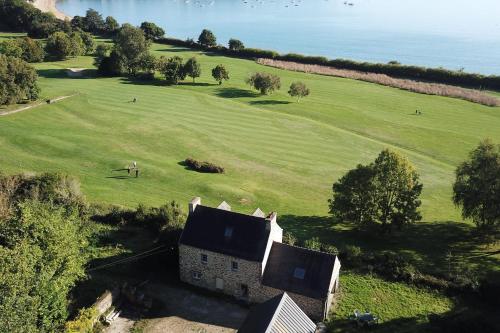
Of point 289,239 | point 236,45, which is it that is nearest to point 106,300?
point 289,239

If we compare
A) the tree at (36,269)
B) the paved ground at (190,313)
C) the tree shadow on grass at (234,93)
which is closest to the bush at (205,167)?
the paved ground at (190,313)

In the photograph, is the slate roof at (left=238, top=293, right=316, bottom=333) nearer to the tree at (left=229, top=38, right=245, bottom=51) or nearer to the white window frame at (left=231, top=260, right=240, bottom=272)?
the white window frame at (left=231, top=260, right=240, bottom=272)

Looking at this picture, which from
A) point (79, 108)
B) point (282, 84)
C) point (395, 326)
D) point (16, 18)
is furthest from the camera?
point (16, 18)

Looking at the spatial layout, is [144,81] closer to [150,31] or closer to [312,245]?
[150,31]

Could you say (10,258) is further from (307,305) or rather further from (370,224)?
(370,224)

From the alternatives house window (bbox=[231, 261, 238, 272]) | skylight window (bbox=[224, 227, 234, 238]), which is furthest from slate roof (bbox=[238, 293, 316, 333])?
skylight window (bbox=[224, 227, 234, 238])

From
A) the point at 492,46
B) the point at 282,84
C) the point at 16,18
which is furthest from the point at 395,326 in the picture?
the point at 492,46
